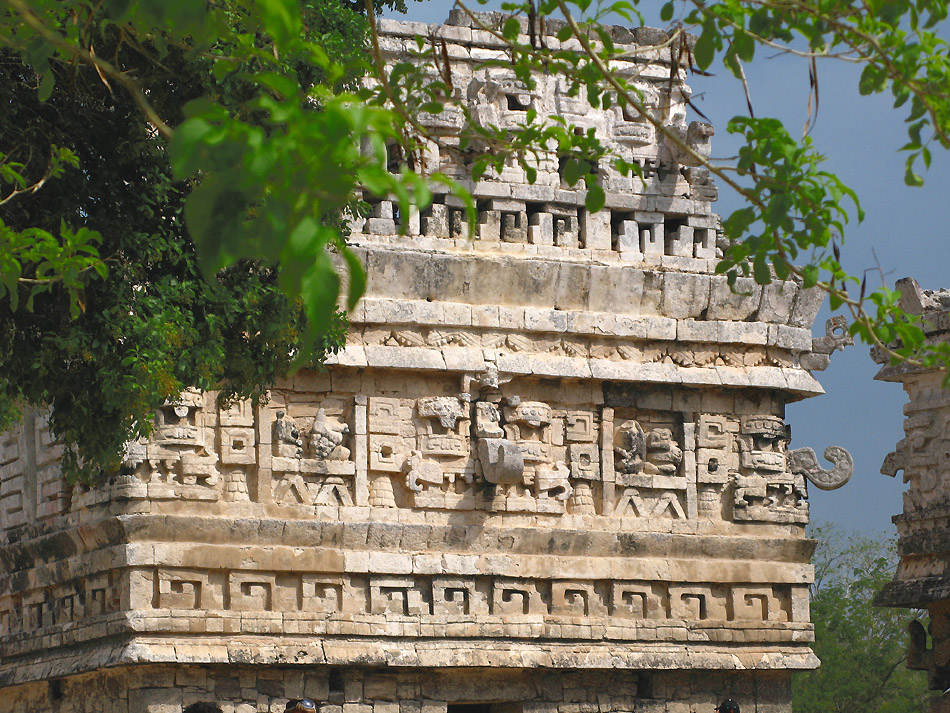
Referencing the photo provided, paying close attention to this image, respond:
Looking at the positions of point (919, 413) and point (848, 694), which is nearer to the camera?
point (919, 413)

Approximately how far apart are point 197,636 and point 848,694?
685 inches

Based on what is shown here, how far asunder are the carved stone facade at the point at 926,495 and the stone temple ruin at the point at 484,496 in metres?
0.70

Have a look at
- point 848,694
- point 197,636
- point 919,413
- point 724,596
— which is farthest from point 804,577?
point 848,694

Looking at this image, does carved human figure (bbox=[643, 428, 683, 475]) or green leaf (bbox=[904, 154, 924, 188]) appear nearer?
green leaf (bbox=[904, 154, 924, 188])

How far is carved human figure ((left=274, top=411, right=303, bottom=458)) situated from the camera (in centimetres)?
1212

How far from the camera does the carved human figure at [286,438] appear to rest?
12.1 metres

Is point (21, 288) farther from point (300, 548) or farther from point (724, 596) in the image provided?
point (724, 596)

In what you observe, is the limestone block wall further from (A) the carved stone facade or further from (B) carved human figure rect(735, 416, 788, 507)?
(B) carved human figure rect(735, 416, 788, 507)

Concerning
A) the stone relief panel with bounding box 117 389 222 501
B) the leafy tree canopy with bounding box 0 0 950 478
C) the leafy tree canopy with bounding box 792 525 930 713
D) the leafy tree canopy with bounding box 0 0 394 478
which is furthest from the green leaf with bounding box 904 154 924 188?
the leafy tree canopy with bounding box 792 525 930 713

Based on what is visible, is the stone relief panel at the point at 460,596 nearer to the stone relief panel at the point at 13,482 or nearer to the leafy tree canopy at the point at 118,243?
the stone relief panel at the point at 13,482

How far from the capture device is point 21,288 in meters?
8.62

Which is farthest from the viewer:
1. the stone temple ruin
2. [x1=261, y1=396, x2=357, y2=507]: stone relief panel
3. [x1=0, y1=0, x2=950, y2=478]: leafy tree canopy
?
[x1=261, y1=396, x2=357, y2=507]: stone relief panel

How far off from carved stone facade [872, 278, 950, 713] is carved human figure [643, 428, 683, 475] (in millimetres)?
1907

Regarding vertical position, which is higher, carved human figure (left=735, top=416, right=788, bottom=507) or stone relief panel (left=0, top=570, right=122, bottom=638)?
carved human figure (left=735, top=416, right=788, bottom=507)
